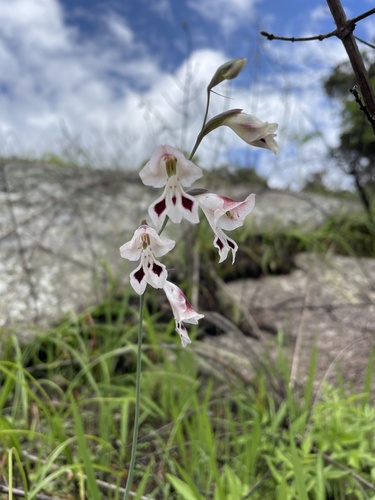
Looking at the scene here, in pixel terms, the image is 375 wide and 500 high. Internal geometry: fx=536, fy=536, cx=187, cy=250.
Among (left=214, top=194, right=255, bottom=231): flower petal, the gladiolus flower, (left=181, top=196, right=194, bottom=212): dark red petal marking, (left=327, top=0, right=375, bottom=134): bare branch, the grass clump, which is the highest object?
(left=327, top=0, right=375, bottom=134): bare branch

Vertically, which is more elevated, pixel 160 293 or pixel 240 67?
pixel 240 67

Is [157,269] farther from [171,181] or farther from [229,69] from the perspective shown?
[229,69]

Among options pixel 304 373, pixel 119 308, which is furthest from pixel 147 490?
pixel 119 308

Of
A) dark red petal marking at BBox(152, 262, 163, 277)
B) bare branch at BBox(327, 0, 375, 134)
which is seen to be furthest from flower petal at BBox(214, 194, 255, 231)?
bare branch at BBox(327, 0, 375, 134)

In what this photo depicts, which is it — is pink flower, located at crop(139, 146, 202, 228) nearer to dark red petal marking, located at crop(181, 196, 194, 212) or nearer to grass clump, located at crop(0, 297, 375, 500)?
dark red petal marking, located at crop(181, 196, 194, 212)

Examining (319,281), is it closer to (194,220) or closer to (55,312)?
(55,312)

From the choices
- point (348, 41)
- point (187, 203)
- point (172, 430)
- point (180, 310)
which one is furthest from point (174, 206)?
point (172, 430)

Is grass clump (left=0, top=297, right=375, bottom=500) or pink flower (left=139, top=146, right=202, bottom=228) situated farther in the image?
grass clump (left=0, top=297, right=375, bottom=500)
